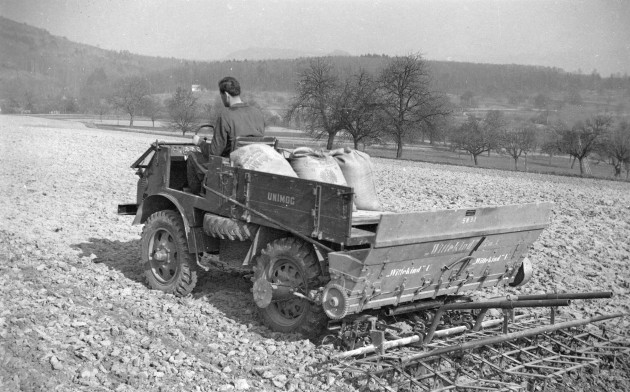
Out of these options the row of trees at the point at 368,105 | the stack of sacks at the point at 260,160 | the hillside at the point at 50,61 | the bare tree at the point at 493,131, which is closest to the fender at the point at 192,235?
the stack of sacks at the point at 260,160

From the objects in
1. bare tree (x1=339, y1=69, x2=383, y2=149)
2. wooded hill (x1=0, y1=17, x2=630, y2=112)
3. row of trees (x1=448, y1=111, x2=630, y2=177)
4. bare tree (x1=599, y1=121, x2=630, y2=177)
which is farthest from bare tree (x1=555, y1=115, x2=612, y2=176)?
wooded hill (x1=0, y1=17, x2=630, y2=112)

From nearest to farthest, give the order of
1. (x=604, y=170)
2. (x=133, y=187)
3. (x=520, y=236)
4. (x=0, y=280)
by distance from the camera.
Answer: (x=520, y=236) → (x=0, y=280) → (x=133, y=187) → (x=604, y=170)

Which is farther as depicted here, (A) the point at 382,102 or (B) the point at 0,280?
(A) the point at 382,102

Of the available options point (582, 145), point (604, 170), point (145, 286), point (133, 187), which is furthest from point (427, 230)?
point (604, 170)

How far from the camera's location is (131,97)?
8206 cm

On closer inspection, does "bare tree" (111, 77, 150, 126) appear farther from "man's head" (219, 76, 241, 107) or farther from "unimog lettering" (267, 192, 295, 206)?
"unimog lettering" (267, 192, 295, 206)

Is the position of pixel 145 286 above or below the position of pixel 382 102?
below

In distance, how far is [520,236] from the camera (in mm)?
6625

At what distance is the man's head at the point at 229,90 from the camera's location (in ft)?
24.1

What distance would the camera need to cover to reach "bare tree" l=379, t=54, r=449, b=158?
4544cm

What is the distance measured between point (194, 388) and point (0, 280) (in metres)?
3.09

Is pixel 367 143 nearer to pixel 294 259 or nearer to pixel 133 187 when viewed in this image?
pixel 133 187

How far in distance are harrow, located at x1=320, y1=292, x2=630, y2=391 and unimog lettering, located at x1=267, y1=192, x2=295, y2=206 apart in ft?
3.70

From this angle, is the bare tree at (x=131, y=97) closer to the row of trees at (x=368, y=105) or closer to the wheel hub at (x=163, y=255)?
the row of trees at (x=368, y=105)
